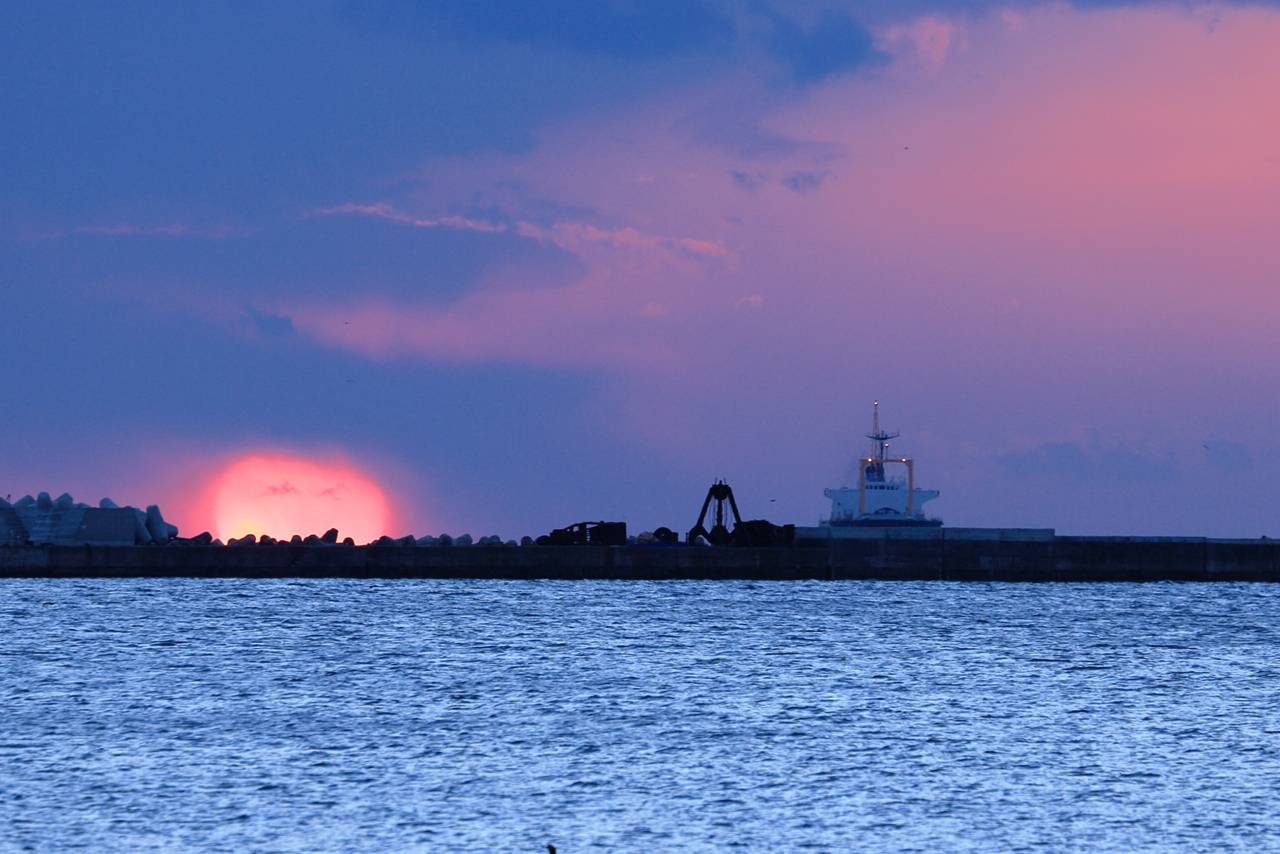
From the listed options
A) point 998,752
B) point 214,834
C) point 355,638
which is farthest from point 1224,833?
point 355,638

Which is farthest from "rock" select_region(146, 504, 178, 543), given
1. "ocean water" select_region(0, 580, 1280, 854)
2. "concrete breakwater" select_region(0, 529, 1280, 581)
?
"ocean water" select_region(0, 580, 1280, 854)

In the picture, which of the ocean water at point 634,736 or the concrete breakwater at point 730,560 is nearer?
the ocean water at point 634,736

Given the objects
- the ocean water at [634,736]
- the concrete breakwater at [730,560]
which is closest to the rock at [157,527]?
the concrete breakwater at [730,560]

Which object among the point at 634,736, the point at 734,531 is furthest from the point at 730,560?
the point at 634,736

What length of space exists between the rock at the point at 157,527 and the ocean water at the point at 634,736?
30.8 meters

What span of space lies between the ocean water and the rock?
101 feet

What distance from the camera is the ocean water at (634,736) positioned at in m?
22.8

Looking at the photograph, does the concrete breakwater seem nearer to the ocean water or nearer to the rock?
the rock

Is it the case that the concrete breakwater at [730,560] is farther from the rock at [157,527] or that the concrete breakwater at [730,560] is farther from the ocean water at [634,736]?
the ocean water at [634,736]

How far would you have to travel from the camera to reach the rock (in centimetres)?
9369

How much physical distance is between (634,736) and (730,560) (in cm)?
5365

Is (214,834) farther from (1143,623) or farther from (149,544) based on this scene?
(149,544)

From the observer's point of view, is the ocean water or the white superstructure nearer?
the ocean water

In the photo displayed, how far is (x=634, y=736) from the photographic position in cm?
3192
